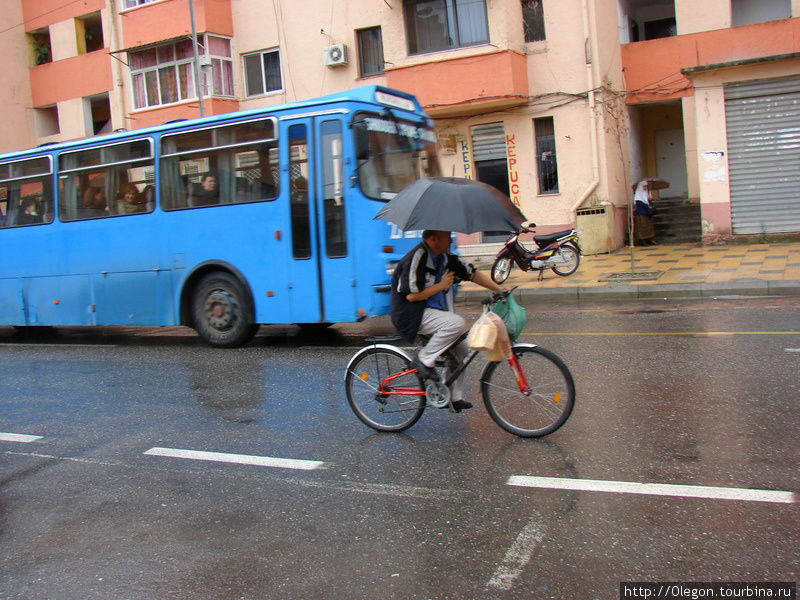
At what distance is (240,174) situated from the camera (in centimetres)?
1009

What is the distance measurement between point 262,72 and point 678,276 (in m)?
16.0

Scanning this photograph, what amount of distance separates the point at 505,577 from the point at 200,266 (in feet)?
26.1

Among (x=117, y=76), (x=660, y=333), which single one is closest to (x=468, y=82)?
(x=660, y=333)

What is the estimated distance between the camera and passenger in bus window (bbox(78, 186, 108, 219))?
1127 cm

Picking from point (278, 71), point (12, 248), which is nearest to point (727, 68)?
point (278, 71)

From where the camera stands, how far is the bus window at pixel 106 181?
35.6 ft

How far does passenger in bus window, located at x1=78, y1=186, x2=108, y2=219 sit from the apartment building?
1106cm

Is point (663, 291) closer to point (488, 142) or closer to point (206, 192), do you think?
point (206, 192)

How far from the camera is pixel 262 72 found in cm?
2434

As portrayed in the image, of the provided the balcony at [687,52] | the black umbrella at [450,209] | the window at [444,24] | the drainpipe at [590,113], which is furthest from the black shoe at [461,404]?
the balcony at [687,52]

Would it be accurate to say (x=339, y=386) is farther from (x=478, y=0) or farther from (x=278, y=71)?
(x=278, y=71)

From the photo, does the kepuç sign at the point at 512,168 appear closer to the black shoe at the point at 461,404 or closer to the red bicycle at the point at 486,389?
the red bicycle at the point at 486,389

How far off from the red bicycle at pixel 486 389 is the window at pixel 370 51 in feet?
59.0

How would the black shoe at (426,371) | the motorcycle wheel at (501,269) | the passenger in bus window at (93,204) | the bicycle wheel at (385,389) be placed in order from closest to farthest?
the black shoe at (426,371)
the bicycle wheel at (385,389)
the passenger in bus window at (93,204)
the motorcycle wheel at (501,269)
